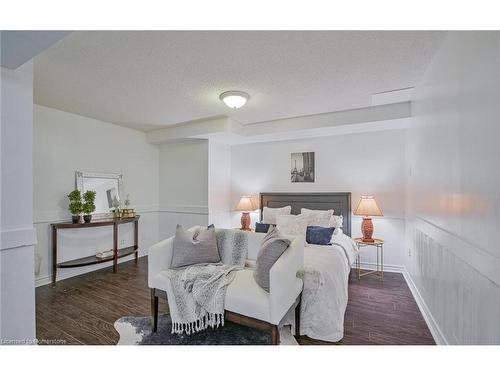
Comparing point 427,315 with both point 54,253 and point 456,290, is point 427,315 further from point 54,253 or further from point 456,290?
point 54,253

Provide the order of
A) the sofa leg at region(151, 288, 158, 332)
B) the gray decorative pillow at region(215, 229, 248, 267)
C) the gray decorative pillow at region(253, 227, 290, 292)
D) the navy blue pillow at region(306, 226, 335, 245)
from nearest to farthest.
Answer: the gray decorative pillow at region(253, 227, 290, 292) < the sofa leg at region(151, 288, 158, 332) < the gray decorative pillow at region(215, 229, 248, 267) < the navy blue pillow at region(306, 226, 335, 245)

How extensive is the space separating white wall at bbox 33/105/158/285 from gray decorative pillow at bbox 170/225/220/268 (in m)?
2.28

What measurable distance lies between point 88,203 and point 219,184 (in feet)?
6.99

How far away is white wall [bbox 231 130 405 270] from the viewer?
363 centimetres

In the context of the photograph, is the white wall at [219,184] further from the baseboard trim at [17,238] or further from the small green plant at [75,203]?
the baseboard trim at [17,238]

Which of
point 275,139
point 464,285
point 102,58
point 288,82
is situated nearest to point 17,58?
point 102,58

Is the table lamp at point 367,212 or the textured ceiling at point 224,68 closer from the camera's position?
the textured ceiling at point 224,68

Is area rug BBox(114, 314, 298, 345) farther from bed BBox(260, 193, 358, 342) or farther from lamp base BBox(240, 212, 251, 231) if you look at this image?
lamp base BBox(240, 212, 251, 231)

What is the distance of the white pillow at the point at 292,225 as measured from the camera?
10.6 feet

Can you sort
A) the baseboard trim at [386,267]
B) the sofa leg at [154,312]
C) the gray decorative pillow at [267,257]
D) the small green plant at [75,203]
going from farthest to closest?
the baseboard trim at [386,267]
the small green plant at [75,203]
the sofa leg at [154,312]
the gray decorative pillow at [267,257]

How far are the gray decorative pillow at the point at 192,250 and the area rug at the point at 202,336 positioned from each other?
0.56 meters

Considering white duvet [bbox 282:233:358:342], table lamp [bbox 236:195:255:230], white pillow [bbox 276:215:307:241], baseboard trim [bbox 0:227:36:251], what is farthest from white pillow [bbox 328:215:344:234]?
baseboard trim [bbox 0:227:36:251]

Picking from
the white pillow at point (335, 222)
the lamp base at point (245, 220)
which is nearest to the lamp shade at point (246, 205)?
the lamp base at point (245, 220)

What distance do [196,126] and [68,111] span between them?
1.81m
